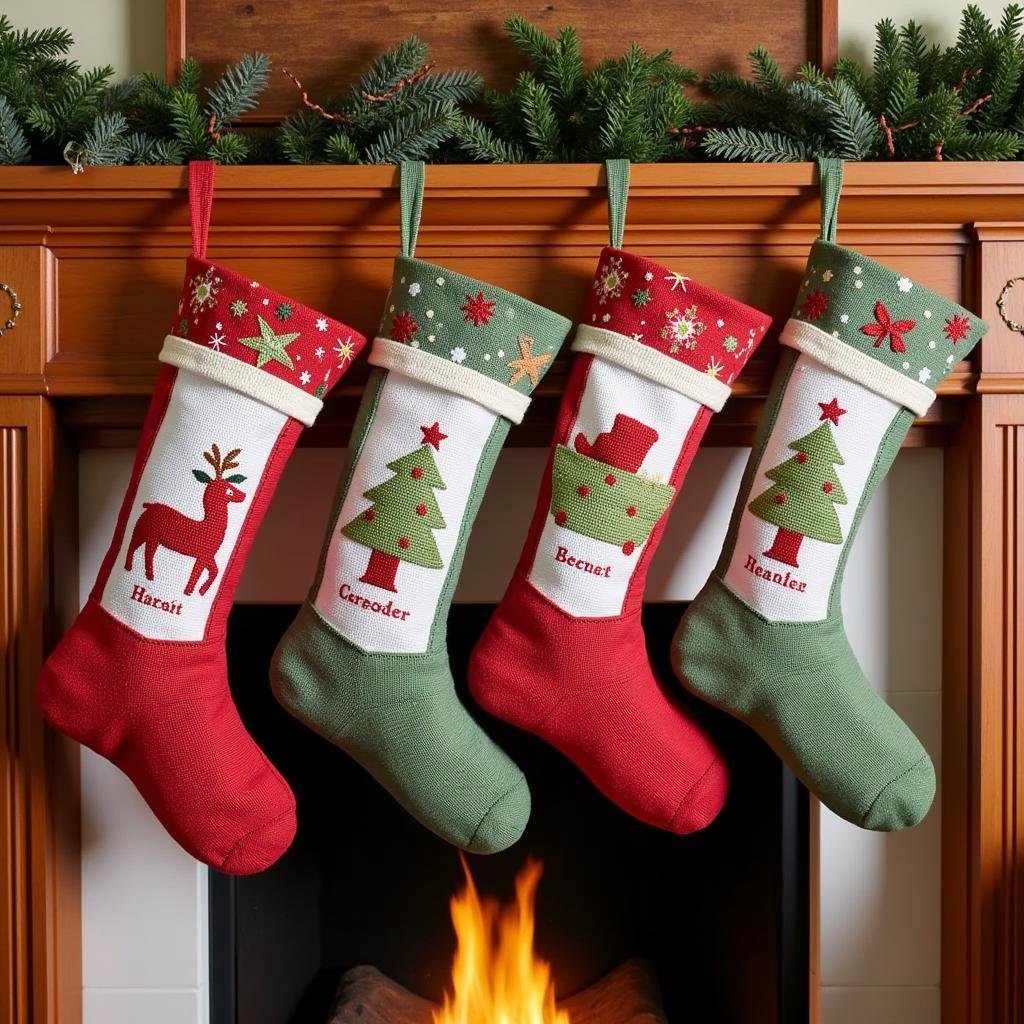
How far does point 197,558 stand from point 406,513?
0.25 m

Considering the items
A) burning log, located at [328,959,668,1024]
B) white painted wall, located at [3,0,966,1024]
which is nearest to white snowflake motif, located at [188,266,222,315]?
white painted wall, located at [3,0,966,1024]

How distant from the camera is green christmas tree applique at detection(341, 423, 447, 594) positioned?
3.79ft

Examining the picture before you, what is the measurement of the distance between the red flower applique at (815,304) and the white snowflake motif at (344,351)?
55 cm

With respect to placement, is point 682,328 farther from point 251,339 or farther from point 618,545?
point 251,339

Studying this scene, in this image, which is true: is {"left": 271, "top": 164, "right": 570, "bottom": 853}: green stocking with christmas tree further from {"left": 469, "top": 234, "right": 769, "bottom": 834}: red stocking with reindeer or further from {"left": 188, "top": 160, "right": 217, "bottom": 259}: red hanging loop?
{"left": 188, "top": 160, "right": 217, "bottom": 259}: red hanging loop

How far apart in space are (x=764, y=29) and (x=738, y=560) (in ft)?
2.41

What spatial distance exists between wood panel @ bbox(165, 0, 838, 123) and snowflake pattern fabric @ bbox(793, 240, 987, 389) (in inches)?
14.2

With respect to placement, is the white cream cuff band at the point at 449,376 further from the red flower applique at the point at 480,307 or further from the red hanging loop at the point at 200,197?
the red hanging loop at the point at 200,197

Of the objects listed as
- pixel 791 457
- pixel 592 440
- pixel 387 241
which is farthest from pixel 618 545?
pixel 387 241

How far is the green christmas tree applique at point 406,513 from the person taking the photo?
1156 millimetres

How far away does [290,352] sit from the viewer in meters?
1.15

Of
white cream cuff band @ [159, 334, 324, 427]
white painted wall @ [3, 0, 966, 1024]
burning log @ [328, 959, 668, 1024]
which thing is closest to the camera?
white cream cuff band @ [159, 334, 324, 427]

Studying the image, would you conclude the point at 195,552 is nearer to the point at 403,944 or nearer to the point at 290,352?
the point at 290,352

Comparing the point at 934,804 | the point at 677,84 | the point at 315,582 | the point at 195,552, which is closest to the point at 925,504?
the point at 934,804
